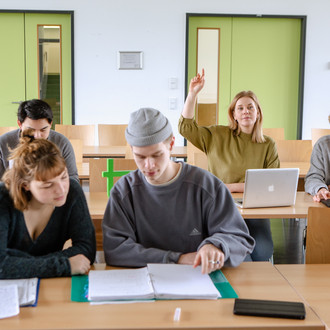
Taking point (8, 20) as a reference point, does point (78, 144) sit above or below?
below

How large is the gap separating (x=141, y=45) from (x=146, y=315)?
5.72 m

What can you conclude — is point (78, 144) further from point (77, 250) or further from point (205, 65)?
point (205, 65)

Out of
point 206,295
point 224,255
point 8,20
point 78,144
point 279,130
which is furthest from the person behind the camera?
point 8,20

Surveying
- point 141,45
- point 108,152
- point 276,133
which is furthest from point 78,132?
point 276,133

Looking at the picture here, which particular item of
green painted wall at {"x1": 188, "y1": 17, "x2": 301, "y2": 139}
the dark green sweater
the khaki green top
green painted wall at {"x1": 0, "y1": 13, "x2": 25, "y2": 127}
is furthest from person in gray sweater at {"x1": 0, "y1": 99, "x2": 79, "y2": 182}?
green painted wall at {"x1": 188, "y1": 17, "x2": 301, "y2": 139}

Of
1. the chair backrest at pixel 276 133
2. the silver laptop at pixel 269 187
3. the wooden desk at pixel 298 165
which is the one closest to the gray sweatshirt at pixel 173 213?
the silver laptop at pixel 269 187

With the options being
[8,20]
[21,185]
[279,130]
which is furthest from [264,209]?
[8,20]

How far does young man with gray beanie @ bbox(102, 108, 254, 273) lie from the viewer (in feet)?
5.86

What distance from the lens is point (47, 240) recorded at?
1.90 meters

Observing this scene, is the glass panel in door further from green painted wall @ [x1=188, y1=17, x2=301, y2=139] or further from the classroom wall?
green painted wall @ [x1=188, y1=17, x2=301, y2=139]

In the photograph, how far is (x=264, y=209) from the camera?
109 inches

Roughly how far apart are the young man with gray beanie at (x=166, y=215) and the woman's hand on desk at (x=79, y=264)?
0.30 ft

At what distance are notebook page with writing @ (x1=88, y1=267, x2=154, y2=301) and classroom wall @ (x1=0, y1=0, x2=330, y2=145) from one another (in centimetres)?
531

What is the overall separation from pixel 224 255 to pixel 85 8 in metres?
5.61
